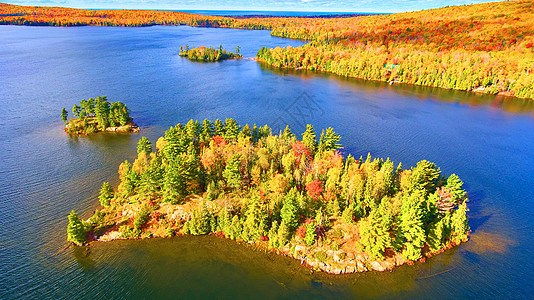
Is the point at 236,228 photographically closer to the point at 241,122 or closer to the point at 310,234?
the point at 310,234

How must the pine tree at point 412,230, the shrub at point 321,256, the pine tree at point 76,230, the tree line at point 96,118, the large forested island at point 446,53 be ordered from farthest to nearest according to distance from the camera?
the large forested island at point 446,53 → the tree line at point 96,118 → the pine tree at point 76,230 → the shrub at point 321,256 → the pine tree at point 412,230


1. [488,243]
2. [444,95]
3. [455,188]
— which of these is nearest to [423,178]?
[455,188]

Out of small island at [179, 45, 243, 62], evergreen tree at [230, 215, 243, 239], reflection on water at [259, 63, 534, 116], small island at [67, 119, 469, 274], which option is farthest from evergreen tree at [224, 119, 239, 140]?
small island at [179, 45, 243, 62]

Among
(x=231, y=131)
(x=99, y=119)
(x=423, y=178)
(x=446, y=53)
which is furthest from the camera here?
(x=446, y=53)

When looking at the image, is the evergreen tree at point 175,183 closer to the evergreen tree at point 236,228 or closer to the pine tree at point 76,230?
Result: the evergreen tree at point 236,228

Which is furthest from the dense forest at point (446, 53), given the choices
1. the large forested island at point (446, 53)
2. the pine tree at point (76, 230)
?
the pine tree at point (76, 230)

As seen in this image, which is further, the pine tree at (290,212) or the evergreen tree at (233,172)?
the evergreen tree at (233,172)

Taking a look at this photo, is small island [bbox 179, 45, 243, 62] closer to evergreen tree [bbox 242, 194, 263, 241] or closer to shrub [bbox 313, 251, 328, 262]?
evergreen tree [bbox 242, 194, 263, 241]
